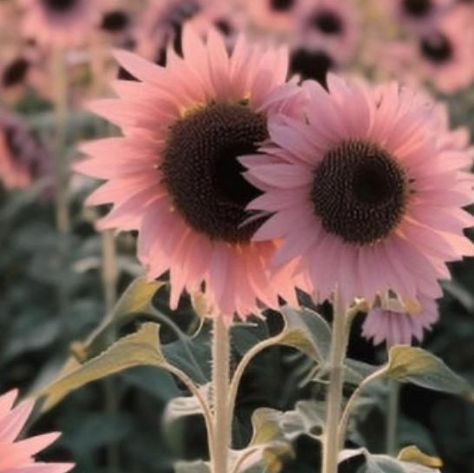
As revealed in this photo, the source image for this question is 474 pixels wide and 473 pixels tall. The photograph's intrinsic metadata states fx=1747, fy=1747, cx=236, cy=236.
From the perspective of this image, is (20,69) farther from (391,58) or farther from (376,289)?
(376,289)

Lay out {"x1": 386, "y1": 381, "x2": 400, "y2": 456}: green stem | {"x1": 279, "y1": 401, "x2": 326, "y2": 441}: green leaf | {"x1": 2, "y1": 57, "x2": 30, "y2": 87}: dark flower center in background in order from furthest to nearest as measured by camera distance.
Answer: {"x1": 2, "y1": 57, "x2": 30, "y2": 87}: dark flower center in background < {"x1": 386, "y1": 381, "x2": 400, "y2": 456}: green stem < {"x1": 279, "y1": 401, "x2": 326, "y2": 441}: green leaf

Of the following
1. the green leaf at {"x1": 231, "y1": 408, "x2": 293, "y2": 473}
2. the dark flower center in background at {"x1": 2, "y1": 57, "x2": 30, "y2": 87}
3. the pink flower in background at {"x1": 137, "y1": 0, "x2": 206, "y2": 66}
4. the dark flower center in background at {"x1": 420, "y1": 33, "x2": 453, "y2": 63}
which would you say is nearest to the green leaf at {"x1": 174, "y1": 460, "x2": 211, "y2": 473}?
the green leaf at {"x1": 231, "y1": 408, "x2": 293, "y2": 473}

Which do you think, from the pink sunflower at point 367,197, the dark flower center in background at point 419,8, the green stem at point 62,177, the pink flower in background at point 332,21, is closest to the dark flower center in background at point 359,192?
the pink sunflower at point 367,197

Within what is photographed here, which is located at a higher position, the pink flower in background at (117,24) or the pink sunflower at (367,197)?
the pink sunflower at (367,197)

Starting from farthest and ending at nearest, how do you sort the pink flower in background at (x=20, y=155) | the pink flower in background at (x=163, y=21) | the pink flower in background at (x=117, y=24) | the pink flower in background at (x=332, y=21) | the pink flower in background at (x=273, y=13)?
1. the pink flower in background at (x=273, y=13)
2. the pink flower in background at (x=332, y=21)
3. the pink flower in background at (x=20, y=155)
4. the pink flower in background at (x=117, y=24)
5. the pink flower in background at (x=163, y=21)

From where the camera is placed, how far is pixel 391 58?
4.46 m

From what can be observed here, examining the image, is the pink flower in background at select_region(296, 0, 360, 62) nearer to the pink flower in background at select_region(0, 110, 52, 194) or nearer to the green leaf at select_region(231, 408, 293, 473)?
the pink flower in background at select_region(0, 110, 52, 194)

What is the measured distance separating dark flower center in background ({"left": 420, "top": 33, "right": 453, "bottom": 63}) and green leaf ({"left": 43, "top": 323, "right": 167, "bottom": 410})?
3321mm

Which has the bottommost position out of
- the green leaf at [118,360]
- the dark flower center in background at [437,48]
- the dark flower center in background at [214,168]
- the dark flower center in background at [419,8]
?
the dark flower center in background at [437,48]

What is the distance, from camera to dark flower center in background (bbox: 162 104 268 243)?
122 cm

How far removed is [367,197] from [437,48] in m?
3.34

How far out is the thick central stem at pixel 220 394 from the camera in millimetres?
1250

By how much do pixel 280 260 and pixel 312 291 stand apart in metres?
0.04

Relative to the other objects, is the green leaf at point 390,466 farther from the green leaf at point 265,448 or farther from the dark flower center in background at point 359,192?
the dark flower center in background at point 359,192
